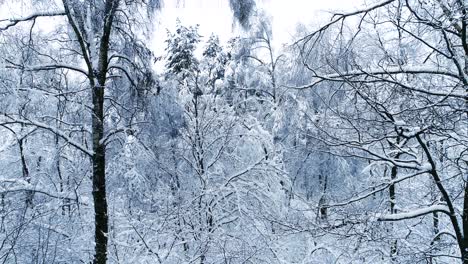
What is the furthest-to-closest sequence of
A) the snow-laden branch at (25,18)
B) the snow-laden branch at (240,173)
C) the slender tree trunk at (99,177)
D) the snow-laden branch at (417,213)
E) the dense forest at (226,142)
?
the snow-laden branch at (240,173) → the slender tree trunk at (99,177) → the snow-laden branch at (25,18) → the snow-laden branch at (417,213) → the dense forest at (226,142)

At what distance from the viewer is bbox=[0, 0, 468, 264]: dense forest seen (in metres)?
4.35

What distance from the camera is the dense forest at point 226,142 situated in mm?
4352

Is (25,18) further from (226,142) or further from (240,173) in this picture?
(226,142)

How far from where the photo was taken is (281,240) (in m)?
9.64

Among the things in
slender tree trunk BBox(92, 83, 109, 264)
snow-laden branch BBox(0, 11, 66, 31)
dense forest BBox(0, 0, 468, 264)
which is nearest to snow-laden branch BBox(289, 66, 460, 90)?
A: dense forest BBox(0, 0, 468, 264)

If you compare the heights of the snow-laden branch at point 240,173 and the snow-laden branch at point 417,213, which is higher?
the snow-laden branch at point 240,173

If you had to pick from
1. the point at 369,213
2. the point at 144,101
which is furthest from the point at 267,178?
the point at 369,213

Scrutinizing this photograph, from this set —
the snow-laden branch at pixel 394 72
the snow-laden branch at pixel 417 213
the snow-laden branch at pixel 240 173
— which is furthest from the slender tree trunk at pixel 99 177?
the snow-laden branch at pixel 417 213

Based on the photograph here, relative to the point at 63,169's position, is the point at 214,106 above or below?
above

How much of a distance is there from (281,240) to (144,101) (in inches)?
199

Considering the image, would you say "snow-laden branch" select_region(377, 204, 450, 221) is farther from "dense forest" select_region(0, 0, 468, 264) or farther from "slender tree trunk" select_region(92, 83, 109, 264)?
"slender tree trunk" select_region(92, 83, 109, 264)

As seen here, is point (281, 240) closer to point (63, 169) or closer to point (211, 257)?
point (211, 257)

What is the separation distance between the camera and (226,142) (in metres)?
9.98

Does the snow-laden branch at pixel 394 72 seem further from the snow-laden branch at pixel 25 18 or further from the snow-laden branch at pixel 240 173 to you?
the snow-laden branch at pixel 240 173
